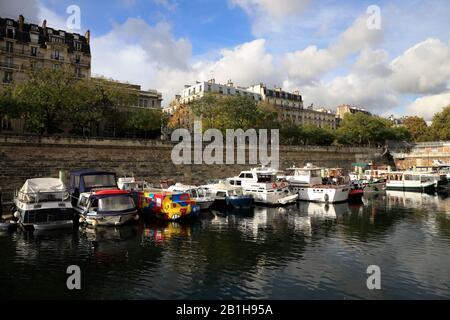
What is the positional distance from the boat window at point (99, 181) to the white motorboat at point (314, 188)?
20852 mm

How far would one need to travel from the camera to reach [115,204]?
25.2m

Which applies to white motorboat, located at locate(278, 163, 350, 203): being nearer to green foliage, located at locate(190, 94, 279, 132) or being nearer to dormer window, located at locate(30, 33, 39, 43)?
green foliage, located at locate(190, 94, 279, 132)

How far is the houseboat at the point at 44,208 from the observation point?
2316 centimetres

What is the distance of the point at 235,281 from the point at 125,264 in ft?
18.9

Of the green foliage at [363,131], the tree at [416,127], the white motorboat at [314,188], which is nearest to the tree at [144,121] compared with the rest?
the white motorboat at [314,188]

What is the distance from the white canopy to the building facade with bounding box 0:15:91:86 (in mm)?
35093

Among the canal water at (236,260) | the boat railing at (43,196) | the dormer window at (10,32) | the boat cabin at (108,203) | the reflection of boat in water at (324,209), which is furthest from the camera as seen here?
the dormer window at (10,32)

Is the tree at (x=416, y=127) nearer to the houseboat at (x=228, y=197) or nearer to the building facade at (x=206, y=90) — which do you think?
the building facade at (x=206, y=90)

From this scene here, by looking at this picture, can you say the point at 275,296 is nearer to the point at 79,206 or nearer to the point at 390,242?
the point at 390,242

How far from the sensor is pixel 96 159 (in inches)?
1635

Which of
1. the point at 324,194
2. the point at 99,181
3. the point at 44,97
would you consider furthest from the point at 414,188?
the point at 44,97

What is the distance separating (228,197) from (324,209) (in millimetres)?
9628

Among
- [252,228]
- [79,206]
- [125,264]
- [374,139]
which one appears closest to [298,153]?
[374,139]
